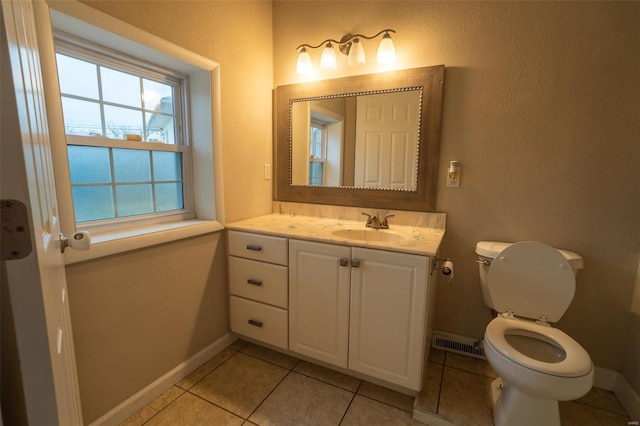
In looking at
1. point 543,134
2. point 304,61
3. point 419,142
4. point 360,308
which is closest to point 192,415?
point 360,308

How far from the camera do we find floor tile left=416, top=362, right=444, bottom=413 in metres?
1.50

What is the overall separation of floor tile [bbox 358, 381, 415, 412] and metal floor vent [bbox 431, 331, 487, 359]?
51cm

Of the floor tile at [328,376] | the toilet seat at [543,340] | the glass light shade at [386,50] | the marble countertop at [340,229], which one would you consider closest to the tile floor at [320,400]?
the floor tile at [328,376]

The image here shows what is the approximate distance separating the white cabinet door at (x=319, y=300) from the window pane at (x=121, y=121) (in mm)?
1035

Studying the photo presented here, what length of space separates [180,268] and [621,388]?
8.02 feet

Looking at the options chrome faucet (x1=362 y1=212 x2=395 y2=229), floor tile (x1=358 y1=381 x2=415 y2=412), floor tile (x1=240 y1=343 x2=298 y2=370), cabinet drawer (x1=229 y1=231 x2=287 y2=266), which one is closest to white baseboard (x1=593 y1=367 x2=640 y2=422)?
floor tile (x1=358 y1=381 x2=415 y2=412)

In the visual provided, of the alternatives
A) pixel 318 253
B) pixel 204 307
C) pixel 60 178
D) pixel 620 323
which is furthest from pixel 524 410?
pixel 60 178

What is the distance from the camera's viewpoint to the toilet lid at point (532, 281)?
1461 millimetres

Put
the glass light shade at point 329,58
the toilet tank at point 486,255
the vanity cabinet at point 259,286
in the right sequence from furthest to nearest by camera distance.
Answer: the glass light shade at point 329,58
the vanity cabinet at point 259,286
the toilet tank at point 486,255

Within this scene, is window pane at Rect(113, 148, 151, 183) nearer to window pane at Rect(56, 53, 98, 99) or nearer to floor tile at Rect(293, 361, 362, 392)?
window pane at Rect(56, 53, 98, 99)

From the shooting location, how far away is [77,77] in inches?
52.4

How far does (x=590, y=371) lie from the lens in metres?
1.18

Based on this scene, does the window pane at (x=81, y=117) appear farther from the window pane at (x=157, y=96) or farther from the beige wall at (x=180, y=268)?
the beige wall at (x=180, y=268)

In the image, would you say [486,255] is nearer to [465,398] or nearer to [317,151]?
[465,398]
